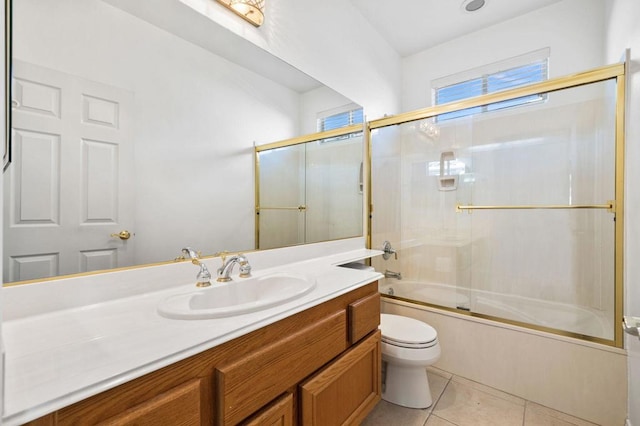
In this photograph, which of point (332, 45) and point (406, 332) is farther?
point (332, 45)

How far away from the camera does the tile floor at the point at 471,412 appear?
1.58 metres

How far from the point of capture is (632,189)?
4.79 feet

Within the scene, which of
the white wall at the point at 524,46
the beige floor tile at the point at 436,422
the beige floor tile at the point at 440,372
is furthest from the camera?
the white wall at the point at 524,46

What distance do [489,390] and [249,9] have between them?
8.54 ft

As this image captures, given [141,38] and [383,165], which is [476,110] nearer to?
[383,165]

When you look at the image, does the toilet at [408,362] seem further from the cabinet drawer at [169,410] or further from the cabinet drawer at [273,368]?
the cabinet drawer at [169,410]

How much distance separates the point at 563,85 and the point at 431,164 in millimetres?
964

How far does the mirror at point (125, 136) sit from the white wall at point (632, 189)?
5.88 feet

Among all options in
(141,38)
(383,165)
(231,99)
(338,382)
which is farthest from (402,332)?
(141,38)

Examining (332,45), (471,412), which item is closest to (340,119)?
(332,45)

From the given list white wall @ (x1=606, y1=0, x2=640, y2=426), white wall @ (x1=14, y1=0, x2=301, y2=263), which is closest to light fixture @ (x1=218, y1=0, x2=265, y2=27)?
white wall @ (x1=14, y1=0, x2=301, y2=263)

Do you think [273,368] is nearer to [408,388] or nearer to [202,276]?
[202,276]

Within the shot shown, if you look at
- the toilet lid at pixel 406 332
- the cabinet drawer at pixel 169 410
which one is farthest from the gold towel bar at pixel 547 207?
the cabinet drawer at pixel 169 410

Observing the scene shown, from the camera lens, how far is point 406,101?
3049 millimetres
